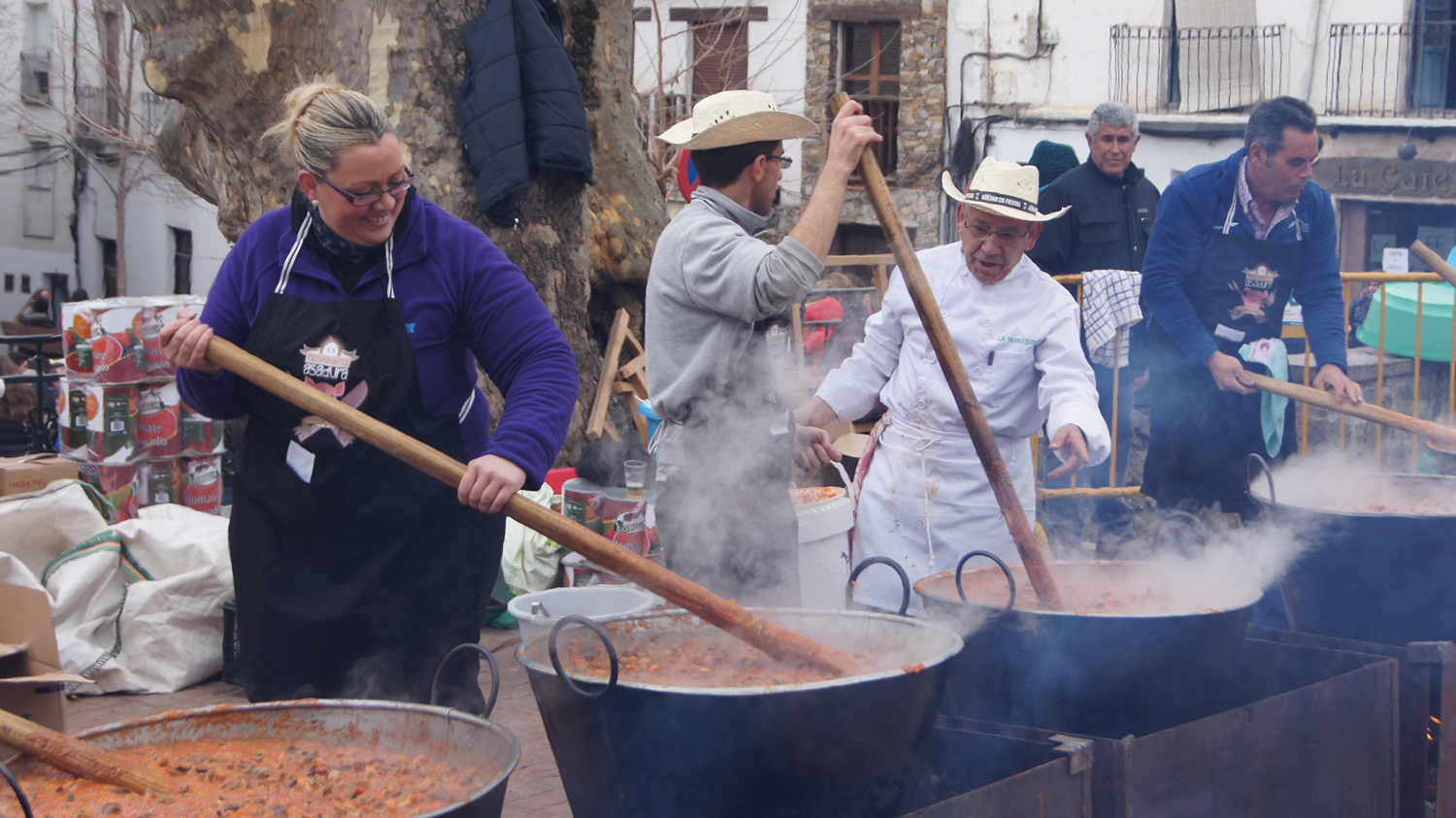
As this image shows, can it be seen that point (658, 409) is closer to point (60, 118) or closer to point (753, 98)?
point (753, 98)

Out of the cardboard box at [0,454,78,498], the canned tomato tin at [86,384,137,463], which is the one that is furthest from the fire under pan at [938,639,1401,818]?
the canned tomato tin at [86,384,137,463]

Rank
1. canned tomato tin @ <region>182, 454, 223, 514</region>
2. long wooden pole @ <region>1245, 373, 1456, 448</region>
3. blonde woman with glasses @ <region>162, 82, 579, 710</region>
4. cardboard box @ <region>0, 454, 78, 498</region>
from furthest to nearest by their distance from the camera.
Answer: canned tomato tin @ <region>182, 454, 223, 514</region>
cardboard box @ <region>0, 454, 78, 498</region>
long wooden pole @ <region>1245, 373, 1456, 448</region>
blonde woman with glasses @ <region>162, 82, 579, 710</region>

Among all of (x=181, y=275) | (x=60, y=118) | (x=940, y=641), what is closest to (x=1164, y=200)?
(x=940, y=641)

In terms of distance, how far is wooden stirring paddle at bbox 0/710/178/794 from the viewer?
1621 mm

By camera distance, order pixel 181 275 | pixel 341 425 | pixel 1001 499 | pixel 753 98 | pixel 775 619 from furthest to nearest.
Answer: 1. pixel 181 275
2. pixel 753 98
3. pixel 1001 499
4. pixel 775 619
5. pixel 341 425

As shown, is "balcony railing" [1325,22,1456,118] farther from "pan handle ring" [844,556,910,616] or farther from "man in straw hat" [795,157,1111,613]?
"pan handle ring" [844,556,910,616]

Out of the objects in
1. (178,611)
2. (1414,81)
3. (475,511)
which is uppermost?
(1414,81)

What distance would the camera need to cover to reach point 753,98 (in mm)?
2854

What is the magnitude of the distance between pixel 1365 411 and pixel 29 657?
13.2 feet

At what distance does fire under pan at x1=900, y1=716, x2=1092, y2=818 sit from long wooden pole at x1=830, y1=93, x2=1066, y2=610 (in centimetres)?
37

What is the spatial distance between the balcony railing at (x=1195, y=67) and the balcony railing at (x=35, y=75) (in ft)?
63.4

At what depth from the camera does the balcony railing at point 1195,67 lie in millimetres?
15383

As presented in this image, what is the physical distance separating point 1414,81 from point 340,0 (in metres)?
14.6

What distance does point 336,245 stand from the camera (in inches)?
88.5
